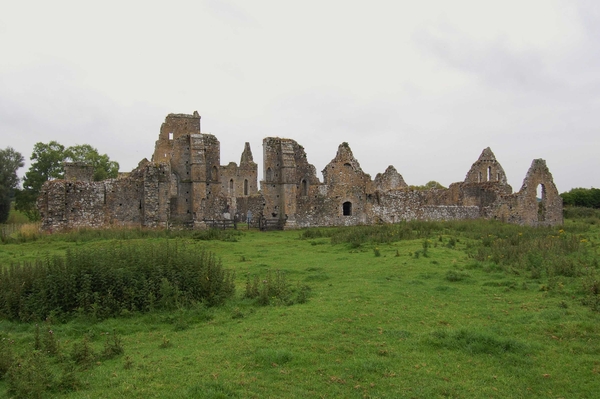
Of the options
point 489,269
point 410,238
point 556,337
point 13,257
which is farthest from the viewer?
point 410,238

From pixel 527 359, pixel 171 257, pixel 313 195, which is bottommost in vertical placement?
pixel 527 359

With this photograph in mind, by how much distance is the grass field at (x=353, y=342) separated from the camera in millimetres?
6367

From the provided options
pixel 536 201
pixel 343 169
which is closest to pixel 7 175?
pixel 343 169

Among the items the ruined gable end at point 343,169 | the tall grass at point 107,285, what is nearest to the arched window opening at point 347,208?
the ruined gable end at point 343,169

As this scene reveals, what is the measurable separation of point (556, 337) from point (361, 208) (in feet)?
85.4

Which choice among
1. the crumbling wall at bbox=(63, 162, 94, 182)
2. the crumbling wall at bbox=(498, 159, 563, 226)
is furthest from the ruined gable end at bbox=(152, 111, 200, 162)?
the crumbling wall at bbox=(498, 159, 563, 226)

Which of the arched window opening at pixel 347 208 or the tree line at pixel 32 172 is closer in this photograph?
the arched window opening at pixel 347 208

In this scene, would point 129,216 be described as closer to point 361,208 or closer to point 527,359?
point 361,208

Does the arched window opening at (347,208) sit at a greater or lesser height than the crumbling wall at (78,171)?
lesser

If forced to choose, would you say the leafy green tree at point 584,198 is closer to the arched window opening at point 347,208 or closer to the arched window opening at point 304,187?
the arched window opening at point 347,208

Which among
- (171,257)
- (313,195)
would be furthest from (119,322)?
(313,195)

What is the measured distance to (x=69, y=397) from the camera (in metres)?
6.06

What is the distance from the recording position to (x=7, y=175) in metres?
53.0

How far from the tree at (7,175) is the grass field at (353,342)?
47.0 metres
